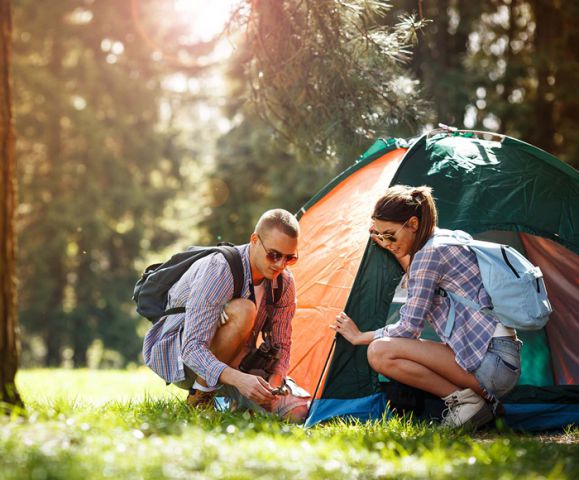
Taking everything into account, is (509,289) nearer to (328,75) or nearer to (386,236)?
(386,236)

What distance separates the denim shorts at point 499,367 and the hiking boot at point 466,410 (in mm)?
93

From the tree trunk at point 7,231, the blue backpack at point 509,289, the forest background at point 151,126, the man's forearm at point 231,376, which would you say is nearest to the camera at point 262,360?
the man's forearm at point 231,376

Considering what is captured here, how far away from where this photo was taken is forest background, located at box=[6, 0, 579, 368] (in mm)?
11484

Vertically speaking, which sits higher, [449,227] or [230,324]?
[449,227]

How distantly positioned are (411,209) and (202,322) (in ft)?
4.28

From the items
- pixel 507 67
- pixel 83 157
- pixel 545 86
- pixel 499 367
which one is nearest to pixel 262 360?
pixel 499 367

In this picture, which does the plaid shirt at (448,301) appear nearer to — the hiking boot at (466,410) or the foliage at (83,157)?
the hiking boot at (466,410)

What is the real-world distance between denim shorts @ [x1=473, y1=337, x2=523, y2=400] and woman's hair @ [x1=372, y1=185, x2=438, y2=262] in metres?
0.67

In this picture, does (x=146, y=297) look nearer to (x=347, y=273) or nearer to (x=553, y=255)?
(x=347, y=273)

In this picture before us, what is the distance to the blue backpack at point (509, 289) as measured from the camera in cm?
392

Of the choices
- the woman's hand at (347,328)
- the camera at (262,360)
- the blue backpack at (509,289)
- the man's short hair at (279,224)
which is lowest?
the camera at (262,360)

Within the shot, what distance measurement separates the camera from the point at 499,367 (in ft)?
12.9

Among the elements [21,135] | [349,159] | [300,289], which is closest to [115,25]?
[21,135]

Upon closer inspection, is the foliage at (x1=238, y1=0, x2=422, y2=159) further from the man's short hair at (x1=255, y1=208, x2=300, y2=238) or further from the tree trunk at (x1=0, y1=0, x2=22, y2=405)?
the tree trunk at (x1=0, y1=0, x2=22, y2=405)
